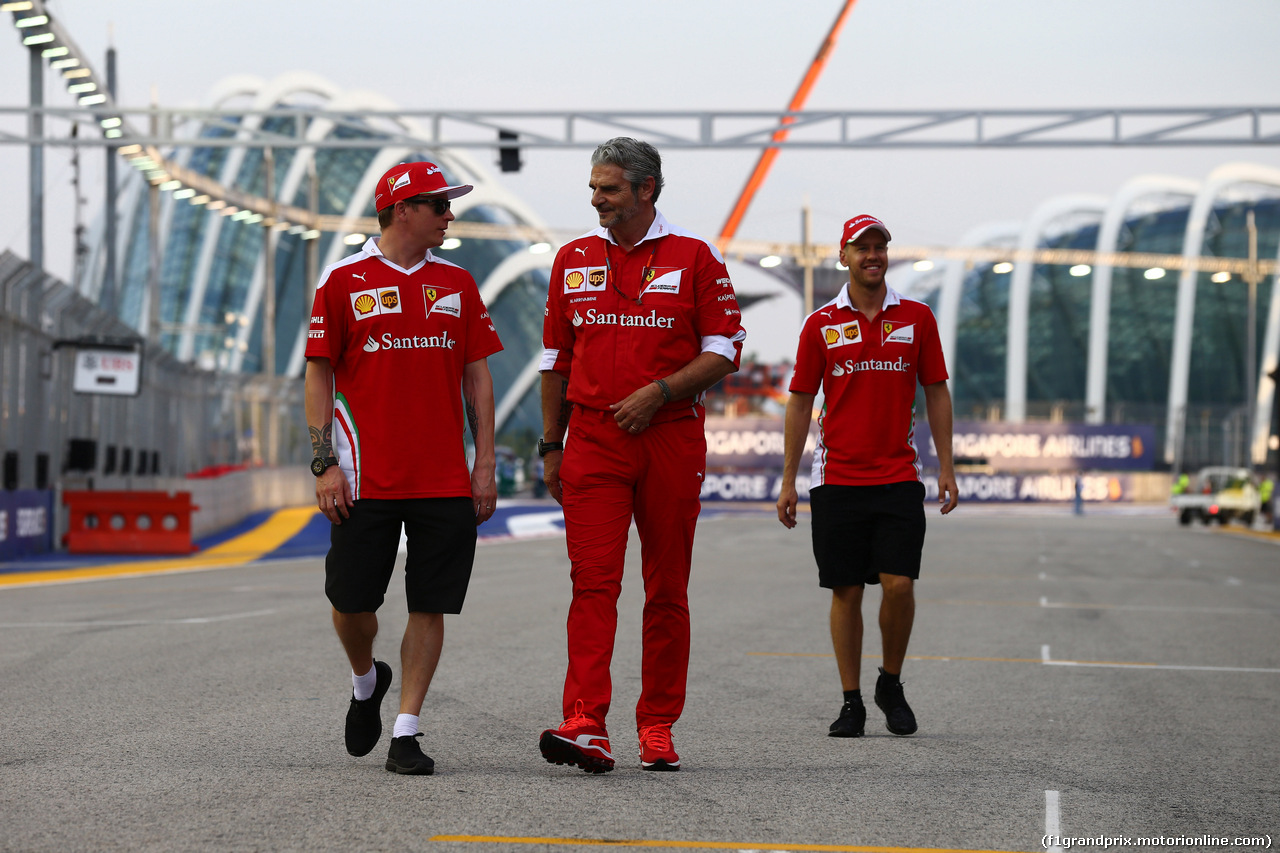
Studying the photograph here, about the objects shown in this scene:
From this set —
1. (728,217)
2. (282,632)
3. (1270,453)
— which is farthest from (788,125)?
(728,217)

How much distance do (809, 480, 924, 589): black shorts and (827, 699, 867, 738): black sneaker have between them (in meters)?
0.47

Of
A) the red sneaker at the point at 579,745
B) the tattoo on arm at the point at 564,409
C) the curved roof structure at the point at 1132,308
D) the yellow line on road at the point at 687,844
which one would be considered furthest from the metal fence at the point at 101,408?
the curved roof structure at the point at 1132,308

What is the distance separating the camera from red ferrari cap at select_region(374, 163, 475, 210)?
4.88 m

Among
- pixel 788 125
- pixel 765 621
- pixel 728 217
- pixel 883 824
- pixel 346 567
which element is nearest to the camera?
pixel 883 824

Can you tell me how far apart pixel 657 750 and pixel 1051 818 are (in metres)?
1.22

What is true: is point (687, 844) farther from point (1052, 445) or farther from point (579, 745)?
point (1052, 445)

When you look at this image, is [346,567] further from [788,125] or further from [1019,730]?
[788,125]

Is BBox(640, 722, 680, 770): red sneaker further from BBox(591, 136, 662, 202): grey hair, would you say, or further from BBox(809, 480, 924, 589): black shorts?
BBox(591, 136, 662, 202): grey hair

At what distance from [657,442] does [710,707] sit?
2.00 metres

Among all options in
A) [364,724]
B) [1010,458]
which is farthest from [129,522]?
[1010,458]

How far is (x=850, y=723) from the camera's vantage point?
18.8ft

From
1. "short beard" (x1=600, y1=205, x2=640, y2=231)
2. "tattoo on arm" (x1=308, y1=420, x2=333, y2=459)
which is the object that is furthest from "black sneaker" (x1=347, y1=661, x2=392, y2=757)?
"short beard" (x1=600, y1=205, x2=640, y2=231)

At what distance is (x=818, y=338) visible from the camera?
600cm

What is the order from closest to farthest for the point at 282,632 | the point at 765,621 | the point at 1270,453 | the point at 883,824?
the point at 883,824
the point at 282,632
the point at 765,621
the point at 1270,453
